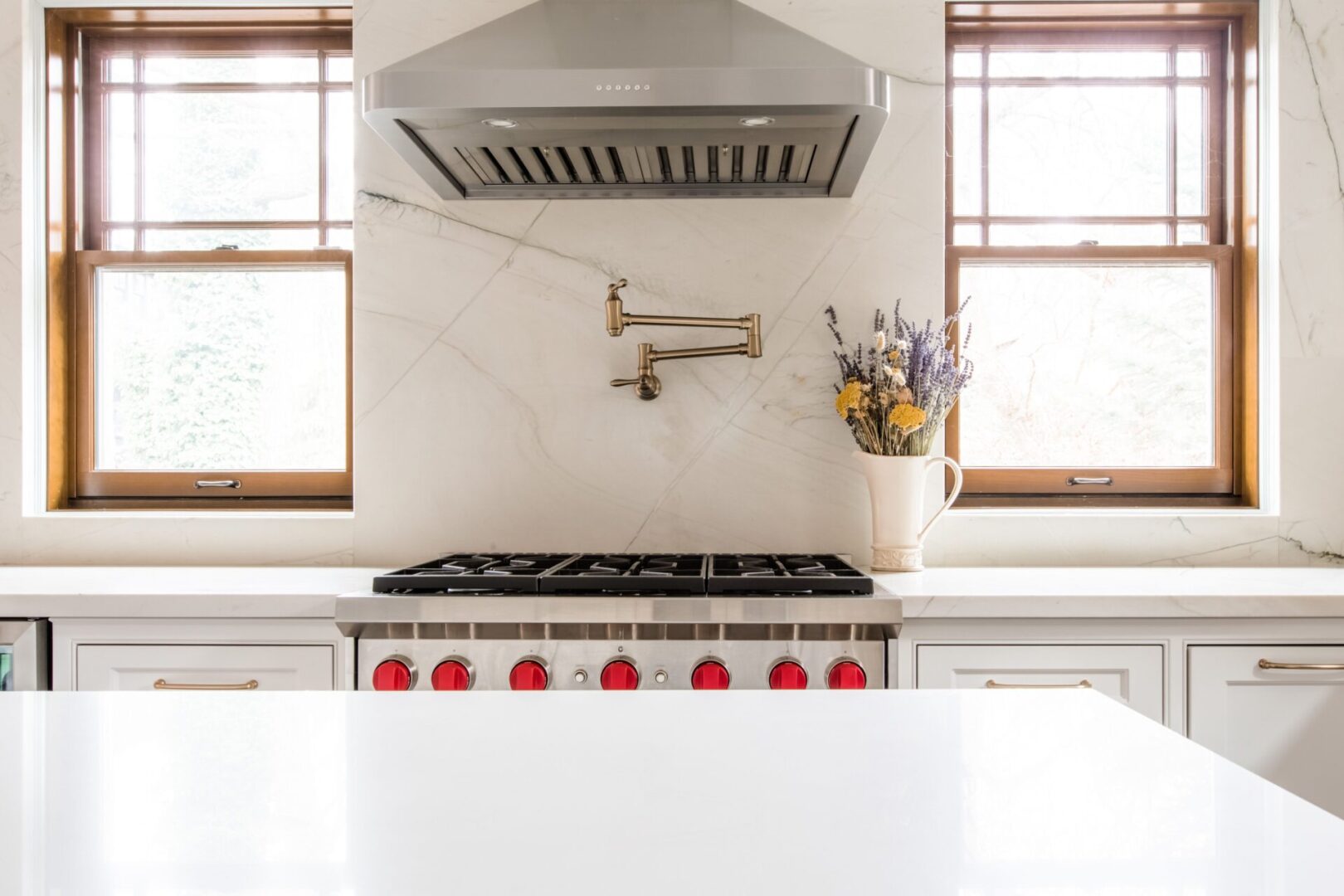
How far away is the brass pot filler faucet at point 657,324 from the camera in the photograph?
216 cm

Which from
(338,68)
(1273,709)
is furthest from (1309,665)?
(338,68)

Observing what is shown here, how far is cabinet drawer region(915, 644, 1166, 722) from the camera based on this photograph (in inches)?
67.1

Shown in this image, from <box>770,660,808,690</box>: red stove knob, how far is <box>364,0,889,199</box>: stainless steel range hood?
39.2 inches

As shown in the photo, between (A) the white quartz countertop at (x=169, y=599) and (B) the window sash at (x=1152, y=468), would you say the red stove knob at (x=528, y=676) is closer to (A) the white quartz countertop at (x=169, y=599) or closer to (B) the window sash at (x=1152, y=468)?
(A) the white quartz countertop at (x=169, y=599)

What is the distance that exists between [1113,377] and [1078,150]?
612mm

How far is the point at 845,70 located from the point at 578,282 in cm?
91

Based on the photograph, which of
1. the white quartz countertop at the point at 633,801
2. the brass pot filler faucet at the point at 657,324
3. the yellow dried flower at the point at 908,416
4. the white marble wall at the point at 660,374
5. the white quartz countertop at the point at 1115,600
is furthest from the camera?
the white marble wall at the point at 660,374

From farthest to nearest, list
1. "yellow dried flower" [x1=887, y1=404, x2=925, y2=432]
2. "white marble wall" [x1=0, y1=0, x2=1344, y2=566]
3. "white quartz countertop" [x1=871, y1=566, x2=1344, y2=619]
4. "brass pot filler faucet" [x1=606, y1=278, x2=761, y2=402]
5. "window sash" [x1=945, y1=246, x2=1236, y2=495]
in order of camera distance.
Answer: "window sash" [x1=945, y1=246, x2=1236, y2=495]
"white marble wall" [x1=0, y1=0, x2=1344, y2=566]
"brass pot filler faucet" [x1=606, y1=278, x2=761, y2=402]
"yellow dried flower" [x1=887, y1=404, x2=925, y2=432]
"white quartz countertop" [x1=871, y1=566, x2=1344, y2=619]

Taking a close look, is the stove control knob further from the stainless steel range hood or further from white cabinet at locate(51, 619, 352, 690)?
the stainless steel range hood

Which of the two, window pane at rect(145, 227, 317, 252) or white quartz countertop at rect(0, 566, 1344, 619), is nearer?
white quartz countertop at rect(0, 566, 1344, 619)

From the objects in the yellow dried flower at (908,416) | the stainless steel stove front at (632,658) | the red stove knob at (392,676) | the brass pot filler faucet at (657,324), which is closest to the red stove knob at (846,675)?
the stainless steel stove front at (632,658)

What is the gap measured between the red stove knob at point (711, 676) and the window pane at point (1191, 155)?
1806 millimetres

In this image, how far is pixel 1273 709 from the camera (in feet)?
5.60

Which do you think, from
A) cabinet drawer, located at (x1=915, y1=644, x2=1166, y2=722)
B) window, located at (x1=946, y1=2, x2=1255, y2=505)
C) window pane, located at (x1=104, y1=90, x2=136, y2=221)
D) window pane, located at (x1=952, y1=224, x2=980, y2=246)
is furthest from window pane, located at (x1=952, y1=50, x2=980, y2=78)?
window pane, located at (x1=104, y1=90, x2=136, y2=221)
